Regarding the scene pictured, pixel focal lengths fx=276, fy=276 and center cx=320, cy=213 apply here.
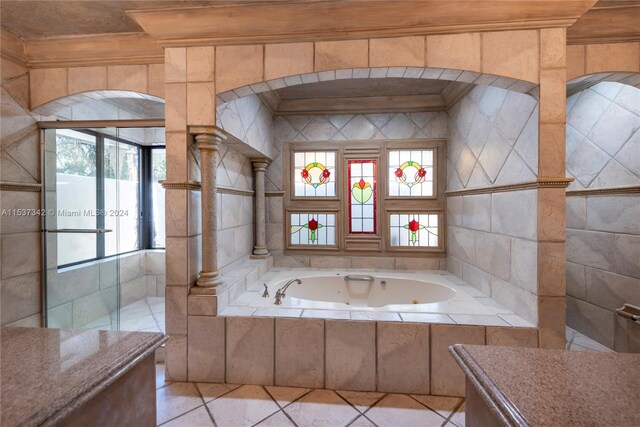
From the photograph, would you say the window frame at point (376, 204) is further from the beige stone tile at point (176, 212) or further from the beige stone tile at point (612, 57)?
the beige stone tile at point (176, 212)

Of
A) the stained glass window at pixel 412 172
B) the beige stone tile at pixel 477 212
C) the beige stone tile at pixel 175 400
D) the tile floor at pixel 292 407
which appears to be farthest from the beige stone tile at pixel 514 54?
the beige stone tile at pixel 175 400

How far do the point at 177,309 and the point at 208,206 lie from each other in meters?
0.64

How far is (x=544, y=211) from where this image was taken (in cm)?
150

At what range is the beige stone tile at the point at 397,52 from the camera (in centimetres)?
154

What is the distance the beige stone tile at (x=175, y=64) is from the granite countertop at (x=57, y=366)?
144 centimetres

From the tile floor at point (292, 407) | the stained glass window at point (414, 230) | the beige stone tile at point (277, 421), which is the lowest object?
the beige stone tile at point (277, 421)

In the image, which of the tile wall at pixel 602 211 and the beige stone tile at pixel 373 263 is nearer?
the tile wall at pixel 602 211

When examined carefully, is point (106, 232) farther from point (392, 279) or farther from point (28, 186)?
point (392, 279)

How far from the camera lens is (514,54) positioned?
59.1 inches

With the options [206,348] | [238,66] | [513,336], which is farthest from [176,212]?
[513,336]

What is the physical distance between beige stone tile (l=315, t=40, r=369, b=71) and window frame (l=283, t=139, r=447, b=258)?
1.33 metres

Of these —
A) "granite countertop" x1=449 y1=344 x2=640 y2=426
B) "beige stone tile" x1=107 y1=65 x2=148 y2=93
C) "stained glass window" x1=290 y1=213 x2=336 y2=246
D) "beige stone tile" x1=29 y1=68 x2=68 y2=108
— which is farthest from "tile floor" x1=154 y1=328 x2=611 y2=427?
"beige stone tile" x1=29 y1=68 x2=68 y2=108

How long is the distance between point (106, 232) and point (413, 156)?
2818mm

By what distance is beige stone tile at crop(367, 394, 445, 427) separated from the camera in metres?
1.37
